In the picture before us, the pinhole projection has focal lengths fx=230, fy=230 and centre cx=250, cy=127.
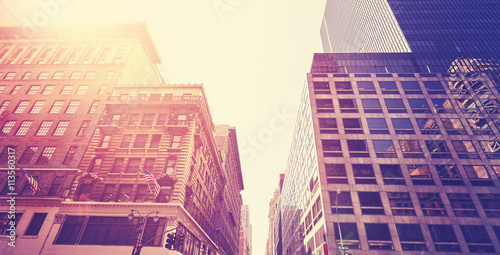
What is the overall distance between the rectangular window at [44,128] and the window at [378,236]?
1983 inches

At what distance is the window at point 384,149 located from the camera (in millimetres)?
39250

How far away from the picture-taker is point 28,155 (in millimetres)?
33438

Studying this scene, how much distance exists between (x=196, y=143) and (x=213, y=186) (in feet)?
56.0

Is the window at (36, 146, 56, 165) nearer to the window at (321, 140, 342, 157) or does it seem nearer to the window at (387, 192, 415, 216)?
the window at (321, 140, 342, 157)

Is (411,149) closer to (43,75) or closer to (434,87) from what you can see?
(434,87)

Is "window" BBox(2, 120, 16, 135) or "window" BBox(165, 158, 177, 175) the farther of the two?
"window" BBox(2, 120, 16, 135)

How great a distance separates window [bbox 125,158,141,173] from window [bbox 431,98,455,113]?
177ft

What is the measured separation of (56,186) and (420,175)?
53760 millimetres

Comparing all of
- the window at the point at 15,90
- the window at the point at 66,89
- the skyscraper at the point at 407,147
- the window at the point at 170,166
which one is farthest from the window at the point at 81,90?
the skyscraper at the point at 407,147

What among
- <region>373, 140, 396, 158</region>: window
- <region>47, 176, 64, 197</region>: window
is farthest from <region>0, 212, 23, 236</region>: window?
<region>373, 140, 396, 158</region>: window

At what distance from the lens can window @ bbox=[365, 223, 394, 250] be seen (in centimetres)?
3172

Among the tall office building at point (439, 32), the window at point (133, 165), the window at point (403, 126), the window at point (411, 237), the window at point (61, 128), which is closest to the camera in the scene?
the window at point (133, 165)

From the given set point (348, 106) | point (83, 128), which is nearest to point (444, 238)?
point (348, 106)

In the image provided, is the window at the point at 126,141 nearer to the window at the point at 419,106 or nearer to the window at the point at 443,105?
the window at the point at 419,106
